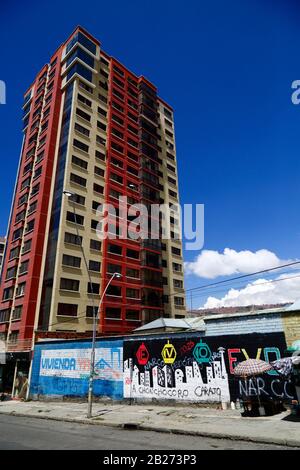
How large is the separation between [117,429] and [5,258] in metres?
41.6

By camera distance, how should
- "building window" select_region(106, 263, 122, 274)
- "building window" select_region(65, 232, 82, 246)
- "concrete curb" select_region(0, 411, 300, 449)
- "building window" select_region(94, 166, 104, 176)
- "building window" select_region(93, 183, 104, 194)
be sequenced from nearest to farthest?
"concrete curb" select_region(0, 411, 300, 449)
"building window" select_region(65, 232, 82, 246)
"building window" select_region(106, 263, 122, 274)
"building window" select_region(93, 183, 104, 194)
"building window" select_region(94, 166, 104, 176)

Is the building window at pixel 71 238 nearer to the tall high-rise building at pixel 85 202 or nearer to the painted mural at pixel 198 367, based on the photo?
the tall high-rise building at pixel 85 202

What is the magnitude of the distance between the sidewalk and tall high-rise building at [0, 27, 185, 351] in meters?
19.8

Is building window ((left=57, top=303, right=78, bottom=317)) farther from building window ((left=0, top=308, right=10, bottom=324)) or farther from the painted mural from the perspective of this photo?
the painted mural

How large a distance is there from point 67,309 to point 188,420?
28.6 meters

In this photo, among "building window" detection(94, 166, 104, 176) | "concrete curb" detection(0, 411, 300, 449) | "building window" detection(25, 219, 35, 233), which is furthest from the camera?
"building window" detection(94, 166, 104, 176)

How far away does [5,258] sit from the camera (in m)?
49.1

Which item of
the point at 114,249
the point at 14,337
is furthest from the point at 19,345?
the point at 114,249

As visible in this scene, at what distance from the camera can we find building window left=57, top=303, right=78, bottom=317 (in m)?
39.4

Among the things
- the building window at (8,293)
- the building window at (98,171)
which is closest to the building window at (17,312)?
the building window at (8,293)

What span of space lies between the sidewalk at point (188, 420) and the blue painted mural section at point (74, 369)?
1563 millimetres

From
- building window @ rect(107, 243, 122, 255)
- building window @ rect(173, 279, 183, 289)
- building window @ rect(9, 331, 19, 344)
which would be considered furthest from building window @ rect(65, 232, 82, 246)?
building window @ rect(173, 279, 183, 289)

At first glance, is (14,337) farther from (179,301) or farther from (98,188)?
(179,301)

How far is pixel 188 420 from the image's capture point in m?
14.6
